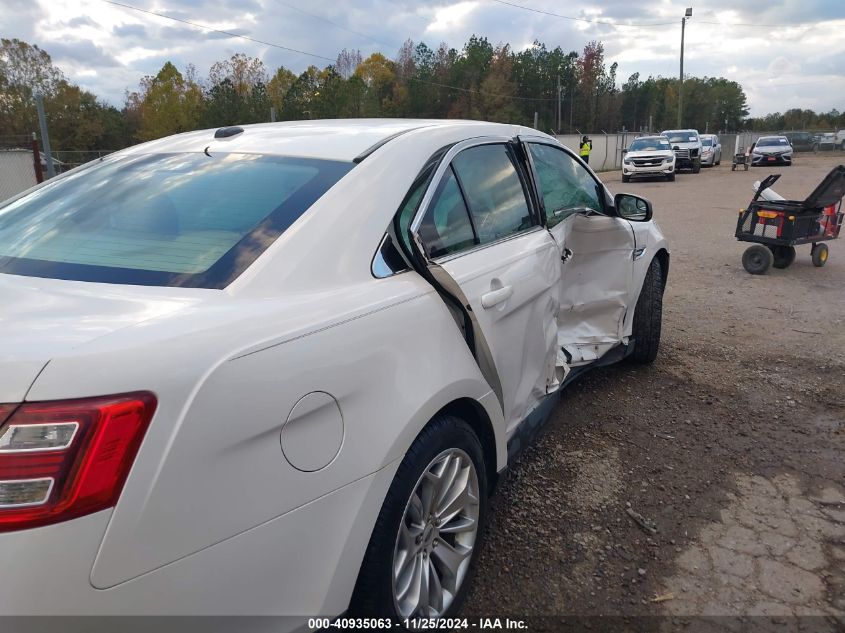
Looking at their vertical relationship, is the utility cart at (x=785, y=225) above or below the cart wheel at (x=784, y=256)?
above

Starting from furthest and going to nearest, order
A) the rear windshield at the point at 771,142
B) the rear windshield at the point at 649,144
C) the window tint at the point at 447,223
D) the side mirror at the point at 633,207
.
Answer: the rear windshield at the point at 771,142 < the rear windshield at the point at 649,144 < the side mirror at the point at 633,207 < the window tint at the point at 447,223

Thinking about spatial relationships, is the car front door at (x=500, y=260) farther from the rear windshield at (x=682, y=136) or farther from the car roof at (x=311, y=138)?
the rear windshield at (x=682, y=136)

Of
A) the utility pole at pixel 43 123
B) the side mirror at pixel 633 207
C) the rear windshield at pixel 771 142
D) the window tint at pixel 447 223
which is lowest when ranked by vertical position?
the rear windshield at pixel 771 142

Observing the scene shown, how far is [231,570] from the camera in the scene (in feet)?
4.72

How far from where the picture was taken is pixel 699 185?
77.0 ft

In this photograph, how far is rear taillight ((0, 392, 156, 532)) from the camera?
1221 millimetres

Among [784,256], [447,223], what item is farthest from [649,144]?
[447,223]

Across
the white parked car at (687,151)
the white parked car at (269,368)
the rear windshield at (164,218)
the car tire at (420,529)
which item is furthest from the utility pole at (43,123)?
the white parked car at (687,151)

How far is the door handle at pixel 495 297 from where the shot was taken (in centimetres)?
245

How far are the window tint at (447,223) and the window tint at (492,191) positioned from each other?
7cm

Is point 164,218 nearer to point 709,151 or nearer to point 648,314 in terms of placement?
point 648,314

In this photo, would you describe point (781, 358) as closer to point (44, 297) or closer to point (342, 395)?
point (342, 395)

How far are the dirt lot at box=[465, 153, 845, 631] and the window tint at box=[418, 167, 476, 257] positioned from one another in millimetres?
1285

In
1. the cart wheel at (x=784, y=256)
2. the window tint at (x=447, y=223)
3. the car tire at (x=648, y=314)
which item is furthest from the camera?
the cart wheel at (x=784, y=256)
